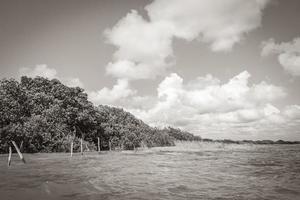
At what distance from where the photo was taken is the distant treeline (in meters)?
59.7

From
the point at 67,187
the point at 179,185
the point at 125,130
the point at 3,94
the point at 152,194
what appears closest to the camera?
the point at 152,194

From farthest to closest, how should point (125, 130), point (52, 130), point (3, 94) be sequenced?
point (125, 130)
point (52, 130)
point (3, 94)

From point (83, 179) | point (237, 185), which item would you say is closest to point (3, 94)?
point (83, 179)

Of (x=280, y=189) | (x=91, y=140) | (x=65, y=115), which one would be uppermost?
(x=65, y=115)

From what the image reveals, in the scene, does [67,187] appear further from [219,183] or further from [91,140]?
[91,140]

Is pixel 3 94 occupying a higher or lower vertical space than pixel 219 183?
higher

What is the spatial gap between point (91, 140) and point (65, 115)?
642 inches

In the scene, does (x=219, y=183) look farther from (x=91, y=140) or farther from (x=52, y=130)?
(x=91, y=140)

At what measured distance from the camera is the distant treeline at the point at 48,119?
2349 inches

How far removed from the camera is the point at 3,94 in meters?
59.0

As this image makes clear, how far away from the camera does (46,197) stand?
20.2 metres

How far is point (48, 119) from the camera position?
2827 inches

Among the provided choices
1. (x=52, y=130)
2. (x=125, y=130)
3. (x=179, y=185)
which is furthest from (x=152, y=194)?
(x=125, y=130)

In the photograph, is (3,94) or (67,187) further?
(3,94)
